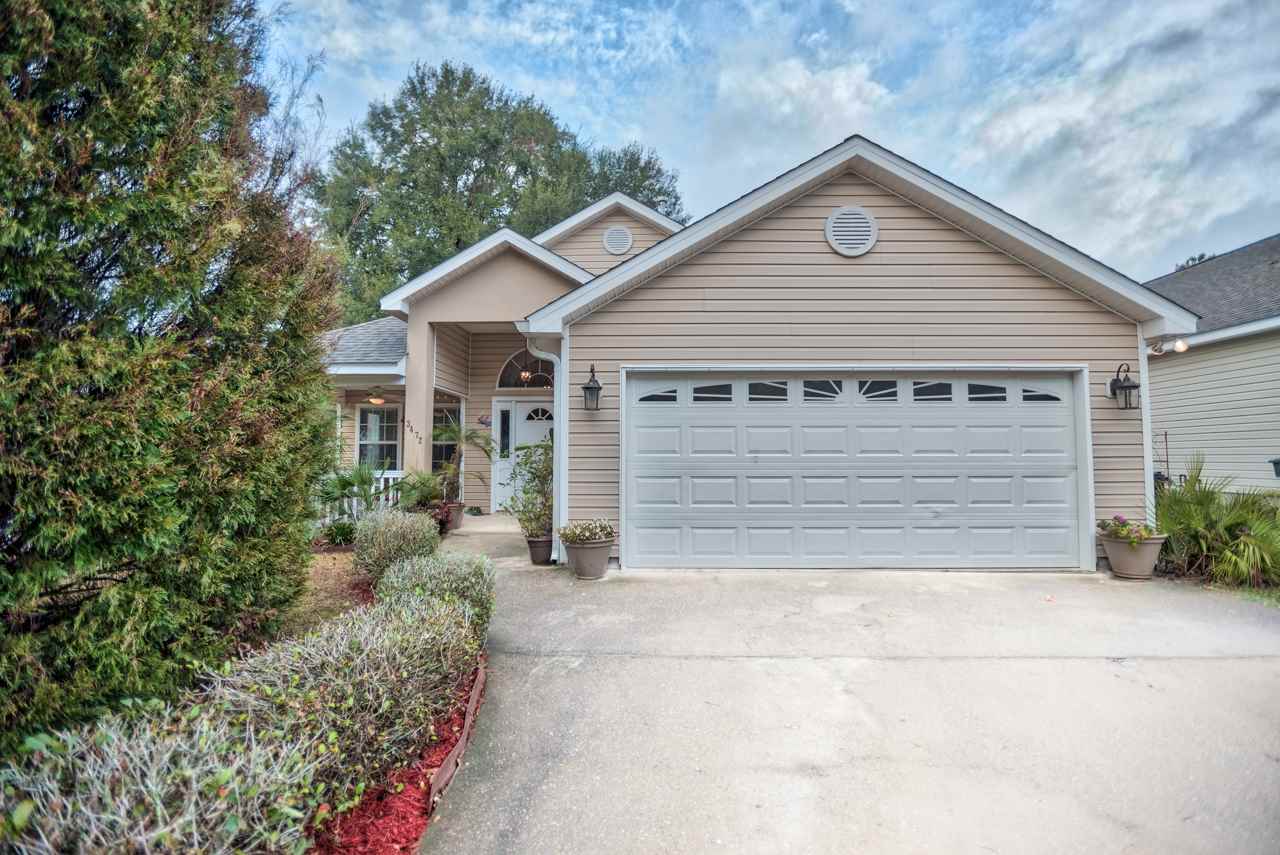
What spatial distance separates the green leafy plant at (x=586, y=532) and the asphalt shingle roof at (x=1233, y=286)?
36.2ft

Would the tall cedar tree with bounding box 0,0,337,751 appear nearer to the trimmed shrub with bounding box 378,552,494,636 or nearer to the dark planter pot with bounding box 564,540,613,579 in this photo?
the trimmed shrub with bounding box 378,552,494,636

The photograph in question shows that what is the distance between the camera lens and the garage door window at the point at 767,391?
21.5 ft

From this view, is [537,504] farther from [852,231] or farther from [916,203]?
[916,203]

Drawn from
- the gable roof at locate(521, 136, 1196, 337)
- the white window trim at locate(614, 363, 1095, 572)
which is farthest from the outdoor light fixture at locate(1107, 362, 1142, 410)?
the gable roof at locate(521, 136, 1196, 337)

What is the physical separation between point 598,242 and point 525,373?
3473 mm

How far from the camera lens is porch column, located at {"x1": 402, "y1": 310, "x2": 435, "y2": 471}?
8875 mm

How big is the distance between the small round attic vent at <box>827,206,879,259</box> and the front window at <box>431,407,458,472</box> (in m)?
7.62

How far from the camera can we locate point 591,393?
21.2 feet

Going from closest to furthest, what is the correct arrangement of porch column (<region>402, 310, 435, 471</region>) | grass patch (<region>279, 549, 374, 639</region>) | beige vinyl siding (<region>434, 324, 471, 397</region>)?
grass patch (<region>279, 549, 374, 639</region>) < porch column (<region>402, 310, 435, 471</region>) < beige vinyl siding (<region>434, 324, 471, 397</region>)

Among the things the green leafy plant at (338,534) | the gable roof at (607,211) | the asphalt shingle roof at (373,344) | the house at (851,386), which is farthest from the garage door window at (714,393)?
the gable roof at (607,211)

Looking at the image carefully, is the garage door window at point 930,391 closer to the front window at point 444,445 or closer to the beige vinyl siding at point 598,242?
the beige vinyl siding at point 598,242

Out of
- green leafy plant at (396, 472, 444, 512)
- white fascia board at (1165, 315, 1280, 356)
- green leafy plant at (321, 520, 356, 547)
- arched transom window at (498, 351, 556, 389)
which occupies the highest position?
white fascia board at (1165, 315, 1280, 356)

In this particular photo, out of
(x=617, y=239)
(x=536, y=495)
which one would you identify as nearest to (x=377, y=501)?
(x=536, y=495)

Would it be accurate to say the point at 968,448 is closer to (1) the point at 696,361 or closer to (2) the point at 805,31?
→ (1) the point at 696,361
